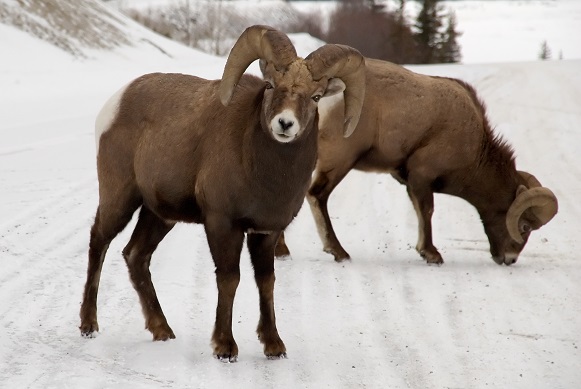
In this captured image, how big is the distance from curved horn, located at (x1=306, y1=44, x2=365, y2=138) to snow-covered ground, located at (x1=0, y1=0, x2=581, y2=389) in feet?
5.98

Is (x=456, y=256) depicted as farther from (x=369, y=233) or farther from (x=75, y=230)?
(x=75, y=230)

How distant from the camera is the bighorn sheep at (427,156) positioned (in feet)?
35.0

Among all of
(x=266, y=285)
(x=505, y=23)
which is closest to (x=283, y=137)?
(x=266, y=285)

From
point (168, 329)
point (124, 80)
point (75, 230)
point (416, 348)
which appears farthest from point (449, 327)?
point (124, 80)

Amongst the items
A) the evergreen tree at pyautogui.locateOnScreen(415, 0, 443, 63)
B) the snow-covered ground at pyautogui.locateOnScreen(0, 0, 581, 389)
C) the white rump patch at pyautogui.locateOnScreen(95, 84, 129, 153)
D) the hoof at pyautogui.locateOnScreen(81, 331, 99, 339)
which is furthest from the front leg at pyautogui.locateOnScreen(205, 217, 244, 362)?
the evergreen tree at pyautogui.locateOnScreen(415, 0, 443, 63)

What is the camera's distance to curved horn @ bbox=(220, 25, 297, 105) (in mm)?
6637

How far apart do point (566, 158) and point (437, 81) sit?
6902 mm

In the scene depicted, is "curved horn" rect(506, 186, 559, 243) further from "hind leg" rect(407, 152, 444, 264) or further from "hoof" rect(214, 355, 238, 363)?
"hoof" rect(214, 355, 238, 363)

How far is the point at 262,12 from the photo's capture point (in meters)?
57.4

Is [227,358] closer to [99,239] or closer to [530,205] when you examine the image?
[99,239]

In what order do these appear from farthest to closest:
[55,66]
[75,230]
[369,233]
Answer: [55,66] → [369,233] → [75,230]

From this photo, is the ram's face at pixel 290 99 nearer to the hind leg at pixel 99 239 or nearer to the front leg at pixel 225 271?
the front leg at pixel 225 271

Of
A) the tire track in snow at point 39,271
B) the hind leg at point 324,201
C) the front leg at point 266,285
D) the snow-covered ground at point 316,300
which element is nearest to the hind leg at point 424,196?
the snow-covered ground at point 316,300

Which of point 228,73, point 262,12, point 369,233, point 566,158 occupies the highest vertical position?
point 228,73
